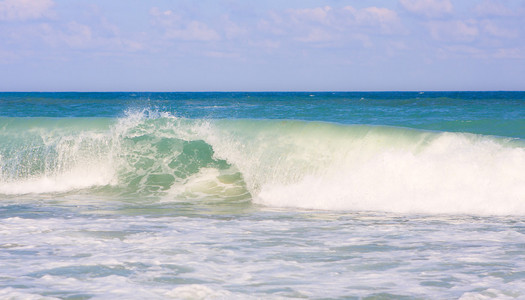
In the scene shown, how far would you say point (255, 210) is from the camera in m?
8.71

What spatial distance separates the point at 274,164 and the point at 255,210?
2.62 meters

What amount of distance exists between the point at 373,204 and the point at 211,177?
3724 millimetres

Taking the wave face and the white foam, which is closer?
the white foam

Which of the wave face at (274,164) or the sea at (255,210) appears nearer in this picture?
the sea at (255,210)

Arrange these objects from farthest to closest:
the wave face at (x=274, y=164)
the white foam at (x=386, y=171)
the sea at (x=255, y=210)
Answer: the wave face at (x=274, y=164) → the white foam at (x=386, y=171) → the sea at (x=255, y=210)

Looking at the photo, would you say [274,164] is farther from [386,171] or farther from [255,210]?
[255,210]

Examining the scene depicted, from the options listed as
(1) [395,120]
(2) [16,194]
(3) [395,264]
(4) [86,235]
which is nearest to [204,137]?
(2) [16,194]

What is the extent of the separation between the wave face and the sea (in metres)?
0.03

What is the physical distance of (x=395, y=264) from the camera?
4969mm

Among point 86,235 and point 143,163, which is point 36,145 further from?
point 86,235

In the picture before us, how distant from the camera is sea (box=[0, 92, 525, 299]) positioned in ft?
14.7

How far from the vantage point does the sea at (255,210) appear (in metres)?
4.48

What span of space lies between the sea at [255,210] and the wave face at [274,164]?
0.03m

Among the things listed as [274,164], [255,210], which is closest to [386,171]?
[274,164]
